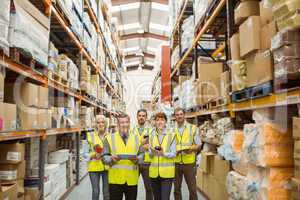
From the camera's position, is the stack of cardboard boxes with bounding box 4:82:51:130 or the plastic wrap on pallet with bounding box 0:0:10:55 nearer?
the plastic wrap on pallet with bounding box 0:0:10:55

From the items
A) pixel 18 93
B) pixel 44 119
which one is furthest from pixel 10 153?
pixel 44 119

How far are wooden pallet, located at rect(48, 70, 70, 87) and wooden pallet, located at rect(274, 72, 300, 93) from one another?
3.06m

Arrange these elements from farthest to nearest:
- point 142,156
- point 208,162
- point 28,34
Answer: point 208,162 → point 142,156 → point 28,34

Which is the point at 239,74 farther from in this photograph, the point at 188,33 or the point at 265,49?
the point at 188,33

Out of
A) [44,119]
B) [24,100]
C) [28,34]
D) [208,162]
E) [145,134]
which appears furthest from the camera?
[208,162]

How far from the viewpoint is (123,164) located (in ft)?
11.3

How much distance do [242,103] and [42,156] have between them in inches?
108

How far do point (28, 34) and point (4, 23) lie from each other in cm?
48

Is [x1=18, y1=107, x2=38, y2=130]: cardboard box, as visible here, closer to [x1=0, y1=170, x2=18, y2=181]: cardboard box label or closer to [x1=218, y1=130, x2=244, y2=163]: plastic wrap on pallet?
[x1=0, y1=170, x2=18, y2=181]: cardboard box label

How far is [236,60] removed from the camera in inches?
124

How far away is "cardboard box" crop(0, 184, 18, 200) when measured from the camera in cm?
267

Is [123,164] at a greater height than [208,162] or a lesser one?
greater

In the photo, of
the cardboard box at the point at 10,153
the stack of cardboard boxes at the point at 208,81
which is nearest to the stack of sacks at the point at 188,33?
the stack of cardboard boxes at the point at 208,81

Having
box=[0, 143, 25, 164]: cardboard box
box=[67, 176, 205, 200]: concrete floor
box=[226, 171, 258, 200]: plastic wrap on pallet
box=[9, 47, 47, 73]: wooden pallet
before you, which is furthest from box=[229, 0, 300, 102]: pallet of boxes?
box=[67, 176, 205, 200]: concrete floor
